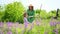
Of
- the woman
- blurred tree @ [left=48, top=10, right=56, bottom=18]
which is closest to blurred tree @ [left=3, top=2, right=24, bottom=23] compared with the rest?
the woman

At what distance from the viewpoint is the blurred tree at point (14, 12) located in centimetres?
136

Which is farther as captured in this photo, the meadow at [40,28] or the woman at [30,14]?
the woman at [30,14]

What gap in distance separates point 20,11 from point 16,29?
8.9 inches

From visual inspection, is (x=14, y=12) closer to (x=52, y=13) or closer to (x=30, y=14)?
(x=30, y=14)

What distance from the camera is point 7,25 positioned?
1.30 m

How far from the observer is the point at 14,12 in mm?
1372

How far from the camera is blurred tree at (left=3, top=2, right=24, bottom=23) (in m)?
1.36

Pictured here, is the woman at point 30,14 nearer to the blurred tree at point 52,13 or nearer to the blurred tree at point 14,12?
the blurred tree at point 14,12

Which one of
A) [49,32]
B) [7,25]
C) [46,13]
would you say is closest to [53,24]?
[49,32]

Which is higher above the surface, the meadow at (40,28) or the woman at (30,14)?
the woman at (30,14)

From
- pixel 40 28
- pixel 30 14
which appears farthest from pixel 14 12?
pixel 40 28

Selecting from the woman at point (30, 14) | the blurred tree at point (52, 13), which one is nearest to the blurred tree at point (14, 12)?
the woman at point (30, 14)

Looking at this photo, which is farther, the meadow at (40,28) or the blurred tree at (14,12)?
the blurred tree at (14,12)

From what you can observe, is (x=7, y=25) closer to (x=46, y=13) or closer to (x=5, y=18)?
(x=5, y=18)
